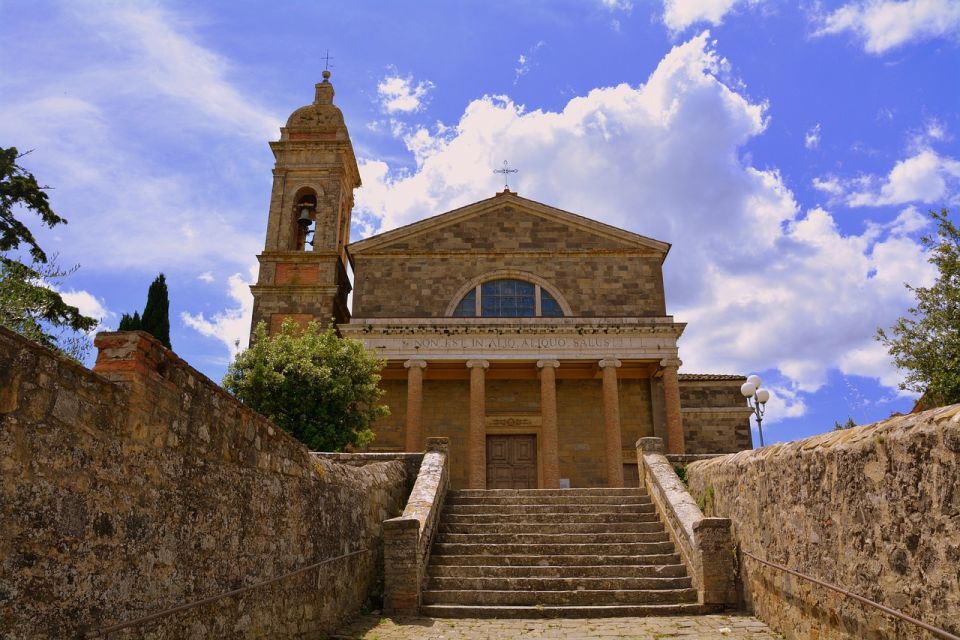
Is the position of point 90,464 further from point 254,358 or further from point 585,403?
point 585,403

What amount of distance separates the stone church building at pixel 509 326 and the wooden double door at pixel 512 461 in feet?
0.11

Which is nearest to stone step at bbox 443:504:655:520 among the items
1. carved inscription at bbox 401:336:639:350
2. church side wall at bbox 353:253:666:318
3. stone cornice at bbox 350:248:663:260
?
carved inscription at bbox 401:336:639:350

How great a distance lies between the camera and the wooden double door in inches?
856

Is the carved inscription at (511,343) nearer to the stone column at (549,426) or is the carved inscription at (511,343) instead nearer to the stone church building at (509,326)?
the stone church building at (509,326)

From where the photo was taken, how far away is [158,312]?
1989 centimetres

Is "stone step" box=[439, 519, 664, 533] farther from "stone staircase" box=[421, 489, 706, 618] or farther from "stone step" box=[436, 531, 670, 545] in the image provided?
"stone step" box=[436, 531, 670, 545]

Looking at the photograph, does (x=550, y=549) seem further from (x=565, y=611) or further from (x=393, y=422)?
(x=393, y=422)

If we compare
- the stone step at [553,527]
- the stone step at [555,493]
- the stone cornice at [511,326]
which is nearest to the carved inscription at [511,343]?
the stone cornice at [511,326]

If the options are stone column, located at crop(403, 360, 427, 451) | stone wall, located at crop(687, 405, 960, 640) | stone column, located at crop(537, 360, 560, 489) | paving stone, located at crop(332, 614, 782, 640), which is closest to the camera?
stone wall, located at crop(687, 405, 960, 640)

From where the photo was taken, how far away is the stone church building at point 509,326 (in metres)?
20.4

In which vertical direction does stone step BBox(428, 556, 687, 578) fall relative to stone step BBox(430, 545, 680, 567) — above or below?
below

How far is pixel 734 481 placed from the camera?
28.8 feet

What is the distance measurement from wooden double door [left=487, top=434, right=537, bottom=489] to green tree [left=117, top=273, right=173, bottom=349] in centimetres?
1000

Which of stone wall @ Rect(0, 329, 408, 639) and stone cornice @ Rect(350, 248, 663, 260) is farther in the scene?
stone cornice @ Rect(350, 248, 663, 260)
